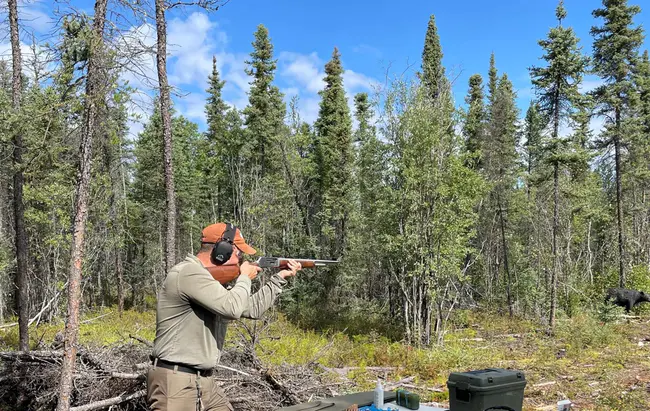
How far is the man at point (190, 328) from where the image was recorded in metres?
3.23

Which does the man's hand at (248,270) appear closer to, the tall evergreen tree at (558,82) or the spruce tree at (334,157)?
the tall evergreen tree at (558,82)

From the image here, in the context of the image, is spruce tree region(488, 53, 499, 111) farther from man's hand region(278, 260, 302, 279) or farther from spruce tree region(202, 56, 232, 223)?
man's hand region(278, 260, 302, 279)

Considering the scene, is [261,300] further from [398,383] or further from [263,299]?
[398,383]

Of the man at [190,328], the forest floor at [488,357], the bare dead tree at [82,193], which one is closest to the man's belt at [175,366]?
the man at [190,328]

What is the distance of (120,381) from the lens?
630 cm

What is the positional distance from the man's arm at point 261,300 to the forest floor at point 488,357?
13.5ft

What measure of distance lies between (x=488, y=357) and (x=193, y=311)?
11446 mm

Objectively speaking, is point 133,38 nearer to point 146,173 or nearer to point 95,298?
point 146,173

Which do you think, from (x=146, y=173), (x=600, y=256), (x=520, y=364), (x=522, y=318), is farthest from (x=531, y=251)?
(x=146, y=173)

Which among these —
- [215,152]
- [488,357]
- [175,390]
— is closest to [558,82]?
[488,357]

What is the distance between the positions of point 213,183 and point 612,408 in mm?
27953

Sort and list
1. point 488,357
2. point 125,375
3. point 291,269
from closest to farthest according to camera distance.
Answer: point 291,269 → point 125,375 → point 488,357

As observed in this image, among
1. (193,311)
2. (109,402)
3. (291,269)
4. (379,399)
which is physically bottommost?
(109,402)

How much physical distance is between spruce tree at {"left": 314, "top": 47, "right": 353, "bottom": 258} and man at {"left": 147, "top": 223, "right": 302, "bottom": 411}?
66.6 ft
